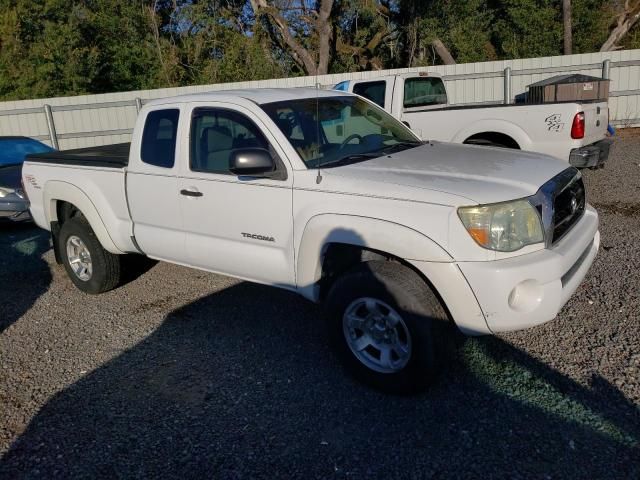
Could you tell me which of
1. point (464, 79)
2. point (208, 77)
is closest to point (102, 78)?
point (208, 77)

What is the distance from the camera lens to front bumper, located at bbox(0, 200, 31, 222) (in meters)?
8.28

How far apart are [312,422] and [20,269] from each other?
4.94 meters

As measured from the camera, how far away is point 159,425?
3424mm

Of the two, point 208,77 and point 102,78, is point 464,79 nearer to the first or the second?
point 208,77

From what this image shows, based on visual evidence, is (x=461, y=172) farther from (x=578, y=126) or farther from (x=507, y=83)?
(x=507, y=83)

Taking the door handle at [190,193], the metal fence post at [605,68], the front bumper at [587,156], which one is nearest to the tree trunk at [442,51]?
the metal fence post at [605,68]

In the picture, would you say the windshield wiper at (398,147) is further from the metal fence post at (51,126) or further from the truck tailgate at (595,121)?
the metal fence post at (51,126)

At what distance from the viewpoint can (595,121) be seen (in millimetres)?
7781

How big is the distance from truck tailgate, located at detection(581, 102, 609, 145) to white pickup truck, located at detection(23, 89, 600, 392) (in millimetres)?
3742

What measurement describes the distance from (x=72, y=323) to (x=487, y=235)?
3695mm

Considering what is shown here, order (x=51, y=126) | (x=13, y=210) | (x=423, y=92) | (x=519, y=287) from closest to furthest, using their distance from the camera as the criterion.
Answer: (x=519, y=287) < (x=13, y=210) < (x=423, y=92) < (x=51, y=126)

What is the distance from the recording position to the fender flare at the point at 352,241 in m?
3.20

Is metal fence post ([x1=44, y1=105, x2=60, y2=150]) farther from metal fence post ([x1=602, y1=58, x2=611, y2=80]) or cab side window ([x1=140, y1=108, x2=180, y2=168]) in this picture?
metal fence post ([x1=602, y1=58, x2=611, y2=80])

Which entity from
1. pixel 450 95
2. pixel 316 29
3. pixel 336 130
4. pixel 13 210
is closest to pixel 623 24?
pixel 450 95
